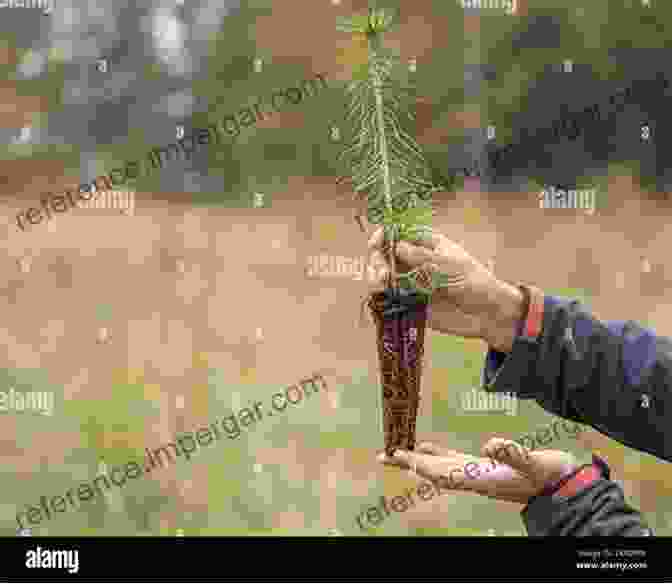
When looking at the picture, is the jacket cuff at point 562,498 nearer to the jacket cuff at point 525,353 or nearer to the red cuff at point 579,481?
the red cuff at point 579,481

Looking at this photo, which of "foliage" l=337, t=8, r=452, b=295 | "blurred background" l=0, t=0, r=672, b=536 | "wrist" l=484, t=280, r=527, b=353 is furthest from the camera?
"blurred background" l=0, t=0, r=672, b=536

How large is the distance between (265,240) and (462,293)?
0.50 m

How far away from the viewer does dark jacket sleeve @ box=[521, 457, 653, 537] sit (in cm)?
214

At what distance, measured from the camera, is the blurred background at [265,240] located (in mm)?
2414

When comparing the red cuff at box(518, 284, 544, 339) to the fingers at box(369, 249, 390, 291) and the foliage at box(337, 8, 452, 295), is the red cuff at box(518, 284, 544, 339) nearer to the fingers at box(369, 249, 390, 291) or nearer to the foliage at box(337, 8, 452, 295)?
the foliage at box(337, 8, 452, 295)

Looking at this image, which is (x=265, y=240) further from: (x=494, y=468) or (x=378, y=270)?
(x=494, y=468)

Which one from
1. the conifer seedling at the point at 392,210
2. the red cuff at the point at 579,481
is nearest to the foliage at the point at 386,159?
the conifer seedling at the point at 392,210

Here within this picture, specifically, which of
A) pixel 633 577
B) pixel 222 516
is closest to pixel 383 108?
pixel 222 516

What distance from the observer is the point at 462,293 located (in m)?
2.17

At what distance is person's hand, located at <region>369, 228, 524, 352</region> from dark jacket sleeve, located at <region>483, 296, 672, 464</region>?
0.20 ft

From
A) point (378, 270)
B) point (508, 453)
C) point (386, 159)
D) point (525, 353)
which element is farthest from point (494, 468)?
point (386, 159)

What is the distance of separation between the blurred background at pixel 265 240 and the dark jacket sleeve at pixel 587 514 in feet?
0.59

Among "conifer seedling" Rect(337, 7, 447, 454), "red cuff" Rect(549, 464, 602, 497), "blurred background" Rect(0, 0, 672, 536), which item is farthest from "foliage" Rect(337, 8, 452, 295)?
"red cuff" Rect(549, 464, 602, 497)

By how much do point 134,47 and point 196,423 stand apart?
2.67ft
